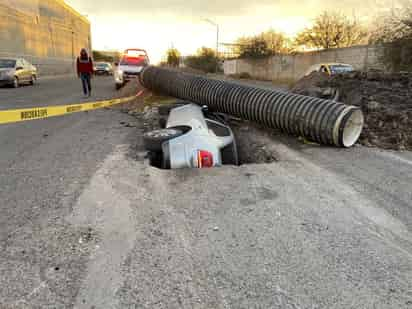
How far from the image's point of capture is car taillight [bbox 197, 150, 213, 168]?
4652 millimetres

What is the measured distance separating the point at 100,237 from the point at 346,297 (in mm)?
1934

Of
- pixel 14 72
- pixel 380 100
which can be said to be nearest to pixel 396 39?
pixel 380 100

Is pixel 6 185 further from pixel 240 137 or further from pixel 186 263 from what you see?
pixel 240 137

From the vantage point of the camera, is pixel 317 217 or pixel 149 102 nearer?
pixel 317 217

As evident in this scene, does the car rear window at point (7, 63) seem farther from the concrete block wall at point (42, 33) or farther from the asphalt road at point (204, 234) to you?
the asphalt road at point (204, 234)

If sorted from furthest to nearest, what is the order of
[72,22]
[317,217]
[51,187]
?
[72,22], [51,187], [317,217]

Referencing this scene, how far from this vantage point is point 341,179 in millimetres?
4203

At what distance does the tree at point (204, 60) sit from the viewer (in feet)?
168

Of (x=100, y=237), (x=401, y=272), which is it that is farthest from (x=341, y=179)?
(x=100, y=237)

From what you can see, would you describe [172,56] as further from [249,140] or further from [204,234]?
[204,234]

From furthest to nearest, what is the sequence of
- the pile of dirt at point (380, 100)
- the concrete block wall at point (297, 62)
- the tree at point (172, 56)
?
the tree at point (172, 56) → the concrete block wall at point (297, 62) → the pile of dirt at point (380, 100)

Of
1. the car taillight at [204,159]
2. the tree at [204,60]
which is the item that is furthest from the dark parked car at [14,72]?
the tree at [204,60]

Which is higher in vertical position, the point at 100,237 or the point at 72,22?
the point at 72,22

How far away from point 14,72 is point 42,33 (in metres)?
19.5
